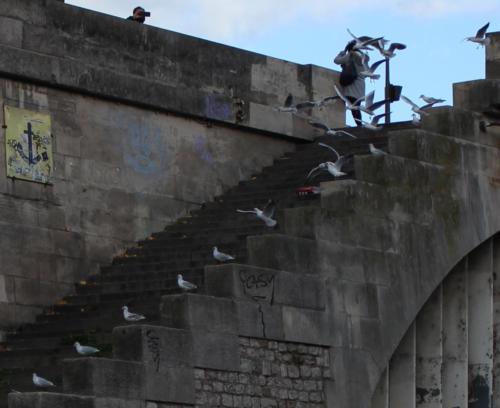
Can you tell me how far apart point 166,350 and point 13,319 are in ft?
11.6

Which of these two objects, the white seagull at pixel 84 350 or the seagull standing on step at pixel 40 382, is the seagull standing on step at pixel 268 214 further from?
the seagull standing on step at pixel 40 382

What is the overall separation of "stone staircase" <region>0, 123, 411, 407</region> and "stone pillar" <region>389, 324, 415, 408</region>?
2.55 meters

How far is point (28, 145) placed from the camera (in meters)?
31.5

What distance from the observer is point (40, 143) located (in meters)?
31.6

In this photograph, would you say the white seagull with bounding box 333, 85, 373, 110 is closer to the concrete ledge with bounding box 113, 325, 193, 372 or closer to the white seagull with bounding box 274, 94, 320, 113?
the white seagull with bounding box 274, 94, 320, 113

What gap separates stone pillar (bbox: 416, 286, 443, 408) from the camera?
32.6 m

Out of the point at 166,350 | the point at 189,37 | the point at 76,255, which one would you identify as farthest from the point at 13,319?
the point at 189,37

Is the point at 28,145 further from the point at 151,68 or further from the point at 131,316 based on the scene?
the point at 131,316

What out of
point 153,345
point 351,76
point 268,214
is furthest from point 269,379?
point 351,76

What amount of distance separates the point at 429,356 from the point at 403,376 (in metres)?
0.78

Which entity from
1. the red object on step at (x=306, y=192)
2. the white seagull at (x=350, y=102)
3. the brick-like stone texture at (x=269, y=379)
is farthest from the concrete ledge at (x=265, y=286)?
the white seagull at (x=350, y=102)

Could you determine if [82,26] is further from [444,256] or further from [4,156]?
[444,256]

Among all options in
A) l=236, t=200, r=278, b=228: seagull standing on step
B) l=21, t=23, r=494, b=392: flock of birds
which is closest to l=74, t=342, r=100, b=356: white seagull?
l=21, t=23, r=494, b=392: flock of birds

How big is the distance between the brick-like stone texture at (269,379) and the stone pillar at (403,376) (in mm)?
1876
